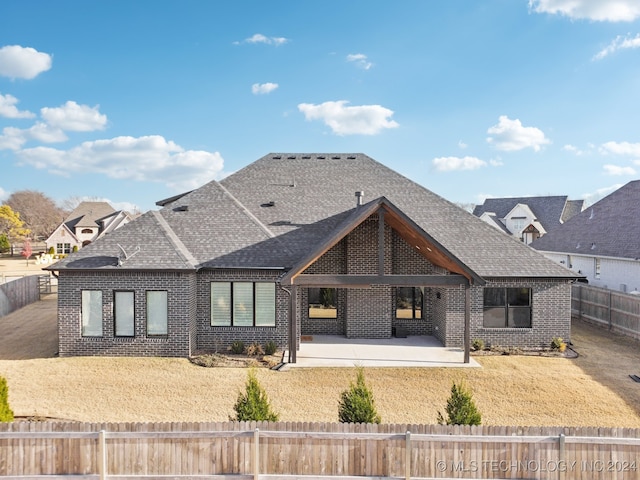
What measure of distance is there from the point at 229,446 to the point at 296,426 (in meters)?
1.19

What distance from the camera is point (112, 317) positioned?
48.9ft

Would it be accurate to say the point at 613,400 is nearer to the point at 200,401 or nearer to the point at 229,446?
the point at 229,446

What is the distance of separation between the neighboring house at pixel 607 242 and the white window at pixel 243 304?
19365mm

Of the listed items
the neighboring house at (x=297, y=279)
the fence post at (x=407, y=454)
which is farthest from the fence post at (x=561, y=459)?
the neighboring house at (x=297, y=279)

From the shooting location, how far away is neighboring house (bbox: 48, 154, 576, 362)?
1477 cm

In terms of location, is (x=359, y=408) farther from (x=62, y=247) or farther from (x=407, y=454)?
(x=62, y=247)

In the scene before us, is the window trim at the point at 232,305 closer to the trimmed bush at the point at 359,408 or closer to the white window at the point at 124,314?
the white window at the point at 124,314

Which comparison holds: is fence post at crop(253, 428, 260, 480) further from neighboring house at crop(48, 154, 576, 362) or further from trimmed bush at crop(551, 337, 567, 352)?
trimmed bush at crop(551, 337, 567, 352)

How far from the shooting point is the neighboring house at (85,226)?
220 feet

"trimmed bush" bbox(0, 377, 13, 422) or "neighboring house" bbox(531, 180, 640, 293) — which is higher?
"neighboring house" bbox(531, 180, 640, 293)

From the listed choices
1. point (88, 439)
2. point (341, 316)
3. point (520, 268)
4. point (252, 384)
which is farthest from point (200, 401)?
point (520, 268)

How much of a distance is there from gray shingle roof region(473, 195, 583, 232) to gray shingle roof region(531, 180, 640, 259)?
97.6 ft

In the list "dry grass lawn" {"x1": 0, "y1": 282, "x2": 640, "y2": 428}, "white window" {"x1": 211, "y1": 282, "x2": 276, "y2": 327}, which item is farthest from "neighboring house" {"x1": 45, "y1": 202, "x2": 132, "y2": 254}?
"dry grass lawn" {"x1": 0, "y1": 282, "x2": 640, "y2": 428}

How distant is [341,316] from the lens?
59.1 feet
